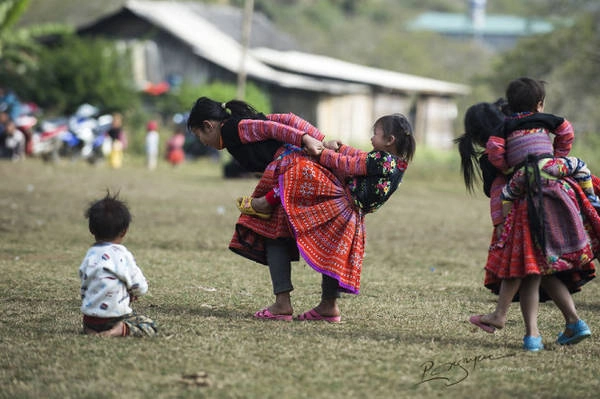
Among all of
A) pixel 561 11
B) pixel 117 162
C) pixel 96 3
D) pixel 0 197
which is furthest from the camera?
pixel 96 3

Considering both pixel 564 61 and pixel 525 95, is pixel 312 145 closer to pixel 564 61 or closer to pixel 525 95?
pixel 525 95

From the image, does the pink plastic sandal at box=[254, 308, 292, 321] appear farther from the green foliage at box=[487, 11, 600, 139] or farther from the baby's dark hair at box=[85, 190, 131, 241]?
the green foliage at box=[487, 11, 600, 139]

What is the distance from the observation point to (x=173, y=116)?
2986cm

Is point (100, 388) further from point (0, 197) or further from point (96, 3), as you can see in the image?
point (96, 3)

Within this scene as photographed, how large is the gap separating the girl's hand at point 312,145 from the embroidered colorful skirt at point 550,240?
1.20m

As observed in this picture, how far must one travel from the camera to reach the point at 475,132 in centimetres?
541

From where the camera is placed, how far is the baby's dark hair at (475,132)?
209 inches

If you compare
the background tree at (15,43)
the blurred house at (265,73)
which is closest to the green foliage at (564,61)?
the blurred house at (265,73)

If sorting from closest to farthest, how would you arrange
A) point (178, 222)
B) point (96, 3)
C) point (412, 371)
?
point (412, 371) < point (178, 222) < point (96, 3)

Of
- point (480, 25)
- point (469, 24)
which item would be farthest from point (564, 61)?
point (480, 25)

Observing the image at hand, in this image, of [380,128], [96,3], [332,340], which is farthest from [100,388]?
[96,3]

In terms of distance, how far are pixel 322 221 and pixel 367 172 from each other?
412 mm

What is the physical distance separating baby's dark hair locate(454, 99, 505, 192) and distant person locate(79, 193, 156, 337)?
2.07 m

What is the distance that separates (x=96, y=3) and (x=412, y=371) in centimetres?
3925
